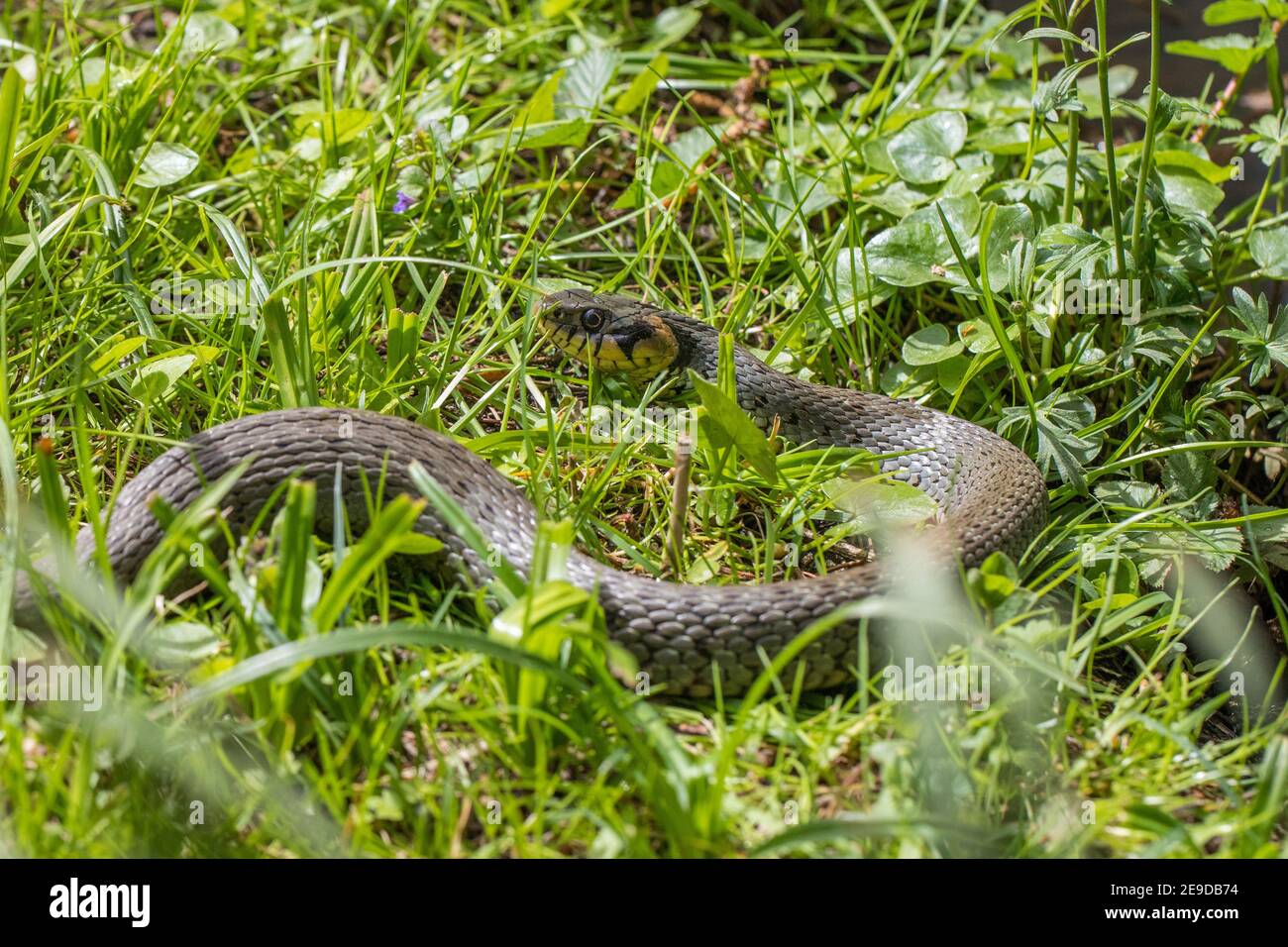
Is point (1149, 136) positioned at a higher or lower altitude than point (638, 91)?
lower

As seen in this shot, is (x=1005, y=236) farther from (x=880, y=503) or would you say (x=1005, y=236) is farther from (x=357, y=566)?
(x=357, y=566)

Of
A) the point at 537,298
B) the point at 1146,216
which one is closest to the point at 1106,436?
the point at 1146,216

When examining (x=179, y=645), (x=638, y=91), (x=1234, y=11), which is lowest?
(x=179, y=645)

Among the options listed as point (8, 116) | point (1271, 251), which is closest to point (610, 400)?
point (8, 116)

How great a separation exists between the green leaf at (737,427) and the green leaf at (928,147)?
2.17 metres

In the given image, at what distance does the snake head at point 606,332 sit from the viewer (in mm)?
5516

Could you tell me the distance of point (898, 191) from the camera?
608 cm

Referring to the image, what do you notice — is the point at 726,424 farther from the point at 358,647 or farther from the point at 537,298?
the point at 358,647

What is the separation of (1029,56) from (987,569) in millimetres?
4016

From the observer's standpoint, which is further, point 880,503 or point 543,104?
point 543,104

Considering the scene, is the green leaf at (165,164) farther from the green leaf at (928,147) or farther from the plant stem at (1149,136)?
the plant stem at (1149,136)

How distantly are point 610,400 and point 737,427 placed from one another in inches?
53.3

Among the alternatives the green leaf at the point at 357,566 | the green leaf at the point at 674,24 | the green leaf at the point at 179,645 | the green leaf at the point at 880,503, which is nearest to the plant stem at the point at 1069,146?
the green leaf at the point at 880,503

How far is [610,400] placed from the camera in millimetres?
5652
